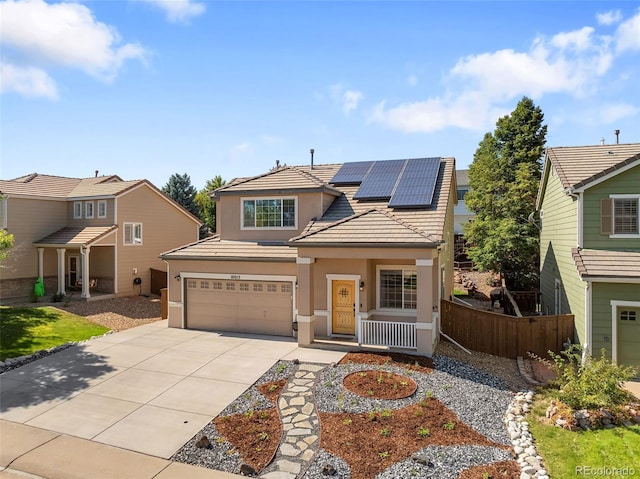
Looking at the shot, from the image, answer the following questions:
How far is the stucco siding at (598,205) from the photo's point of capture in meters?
11.9

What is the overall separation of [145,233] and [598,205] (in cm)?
2384

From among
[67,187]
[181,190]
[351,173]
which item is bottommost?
[351,173]

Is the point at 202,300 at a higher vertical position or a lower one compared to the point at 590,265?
lower

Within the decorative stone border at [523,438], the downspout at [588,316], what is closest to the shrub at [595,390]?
the decorative stone border at [523,438]

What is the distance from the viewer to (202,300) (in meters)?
16.1

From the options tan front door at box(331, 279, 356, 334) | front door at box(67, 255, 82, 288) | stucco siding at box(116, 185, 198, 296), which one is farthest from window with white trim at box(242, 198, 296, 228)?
front door at box(67, 255, 82, 288)

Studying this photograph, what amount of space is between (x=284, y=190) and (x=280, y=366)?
7377 mm

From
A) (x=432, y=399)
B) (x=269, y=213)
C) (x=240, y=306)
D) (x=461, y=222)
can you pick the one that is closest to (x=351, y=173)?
(x=269, y=213)

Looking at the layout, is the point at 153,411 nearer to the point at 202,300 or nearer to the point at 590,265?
the point at 202,300

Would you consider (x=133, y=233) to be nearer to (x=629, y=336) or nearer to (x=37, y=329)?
(x=37, y=329)

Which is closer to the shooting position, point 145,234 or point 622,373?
point 622,373

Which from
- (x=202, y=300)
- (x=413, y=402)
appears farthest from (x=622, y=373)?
(x=202, y=300)

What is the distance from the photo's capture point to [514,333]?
13133mm

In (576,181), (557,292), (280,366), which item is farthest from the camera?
(557,292)
